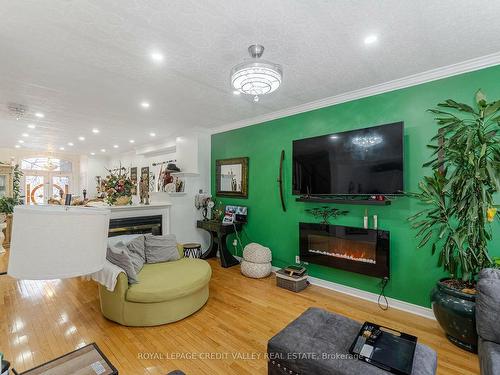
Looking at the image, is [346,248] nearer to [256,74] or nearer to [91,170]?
[256,74]

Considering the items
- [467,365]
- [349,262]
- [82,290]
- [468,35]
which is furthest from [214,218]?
[468,35]

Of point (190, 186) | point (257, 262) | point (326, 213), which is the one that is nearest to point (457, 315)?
point (326, 213)

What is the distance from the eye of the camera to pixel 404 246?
9.73 feet

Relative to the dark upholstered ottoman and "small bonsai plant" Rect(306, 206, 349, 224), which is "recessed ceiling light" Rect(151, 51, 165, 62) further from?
"small bonsai plant" Rect(306, 206, 349, 224)

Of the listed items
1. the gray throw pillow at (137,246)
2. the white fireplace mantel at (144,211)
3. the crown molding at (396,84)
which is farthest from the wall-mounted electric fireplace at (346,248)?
the white fireplace mantel at (144,211)

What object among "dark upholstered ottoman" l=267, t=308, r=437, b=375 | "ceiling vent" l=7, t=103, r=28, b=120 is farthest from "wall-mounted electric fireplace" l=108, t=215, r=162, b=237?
"dark upholstered ottoman" l=267, t=308, r=437, b=375

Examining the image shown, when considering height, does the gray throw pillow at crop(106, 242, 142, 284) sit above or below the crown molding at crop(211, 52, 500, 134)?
below

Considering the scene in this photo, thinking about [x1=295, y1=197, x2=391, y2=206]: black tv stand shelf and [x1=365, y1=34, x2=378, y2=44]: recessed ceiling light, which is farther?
[x1=295, y1=197, x2=391, y2=206]: black tv stand shelf

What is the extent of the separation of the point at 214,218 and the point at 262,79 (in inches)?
136

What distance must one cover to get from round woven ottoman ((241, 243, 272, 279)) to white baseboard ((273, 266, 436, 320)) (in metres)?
0.70

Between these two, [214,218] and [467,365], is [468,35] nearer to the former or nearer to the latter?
[467,365]

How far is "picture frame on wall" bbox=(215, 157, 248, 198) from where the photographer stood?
4703 mm

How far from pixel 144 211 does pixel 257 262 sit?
90.9 inches

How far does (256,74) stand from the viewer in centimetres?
208
